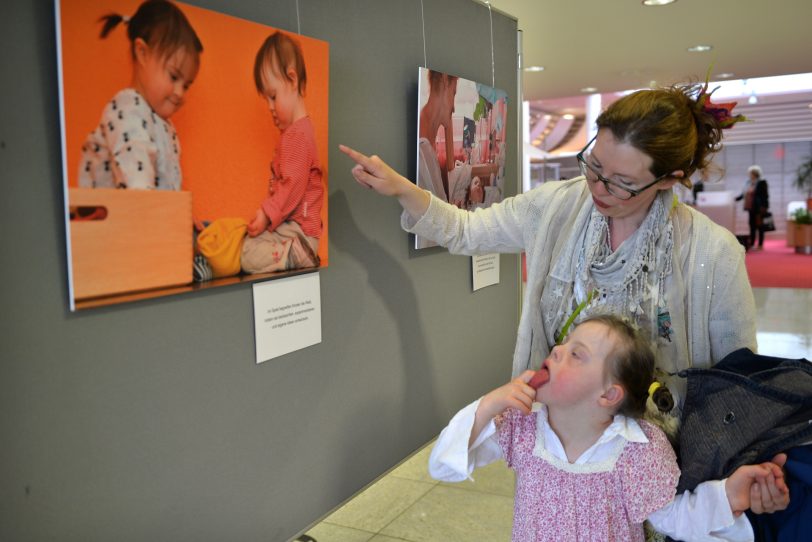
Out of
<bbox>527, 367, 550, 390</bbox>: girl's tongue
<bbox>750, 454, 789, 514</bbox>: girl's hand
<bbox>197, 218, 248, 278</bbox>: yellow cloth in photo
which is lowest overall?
<bbox>750, 454, 789, 514</bbox>: girl's hand

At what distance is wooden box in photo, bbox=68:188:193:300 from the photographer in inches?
62.2

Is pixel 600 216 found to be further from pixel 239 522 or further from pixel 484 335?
pixel 484 335

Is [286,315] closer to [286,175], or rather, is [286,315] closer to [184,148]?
[286,175]

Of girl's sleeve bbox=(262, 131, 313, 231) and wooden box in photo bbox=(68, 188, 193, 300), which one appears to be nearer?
wooden box in photo bbox=(68, 188, 193, 300)

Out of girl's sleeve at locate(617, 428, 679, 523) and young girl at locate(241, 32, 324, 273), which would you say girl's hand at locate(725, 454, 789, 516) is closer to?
girl's sleeve at locate(617, 428, 679, 523)

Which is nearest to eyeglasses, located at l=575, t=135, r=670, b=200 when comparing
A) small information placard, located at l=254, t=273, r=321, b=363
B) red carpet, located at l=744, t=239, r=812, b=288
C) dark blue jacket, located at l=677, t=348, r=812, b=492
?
dark blue jacket, located at l=677, t=348, r=812, b=492

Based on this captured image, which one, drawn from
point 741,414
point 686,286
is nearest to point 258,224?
point 686,286

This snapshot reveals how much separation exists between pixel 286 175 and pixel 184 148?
0.40 meters

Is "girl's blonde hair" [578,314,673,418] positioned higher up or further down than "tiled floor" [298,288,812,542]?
higher up

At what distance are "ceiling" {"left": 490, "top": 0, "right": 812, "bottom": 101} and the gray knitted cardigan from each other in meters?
3.70

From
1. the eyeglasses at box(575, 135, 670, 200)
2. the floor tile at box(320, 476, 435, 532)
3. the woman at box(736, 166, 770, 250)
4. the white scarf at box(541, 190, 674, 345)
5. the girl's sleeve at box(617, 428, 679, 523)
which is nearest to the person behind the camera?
the girl's sleeve at box(617, 428, 679, 523)

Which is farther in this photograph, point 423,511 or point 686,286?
point 423,511

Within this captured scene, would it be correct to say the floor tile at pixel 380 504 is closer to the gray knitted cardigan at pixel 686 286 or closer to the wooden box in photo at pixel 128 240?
the gray knitted cardigan at pixel 686 286

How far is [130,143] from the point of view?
5.46 feet
